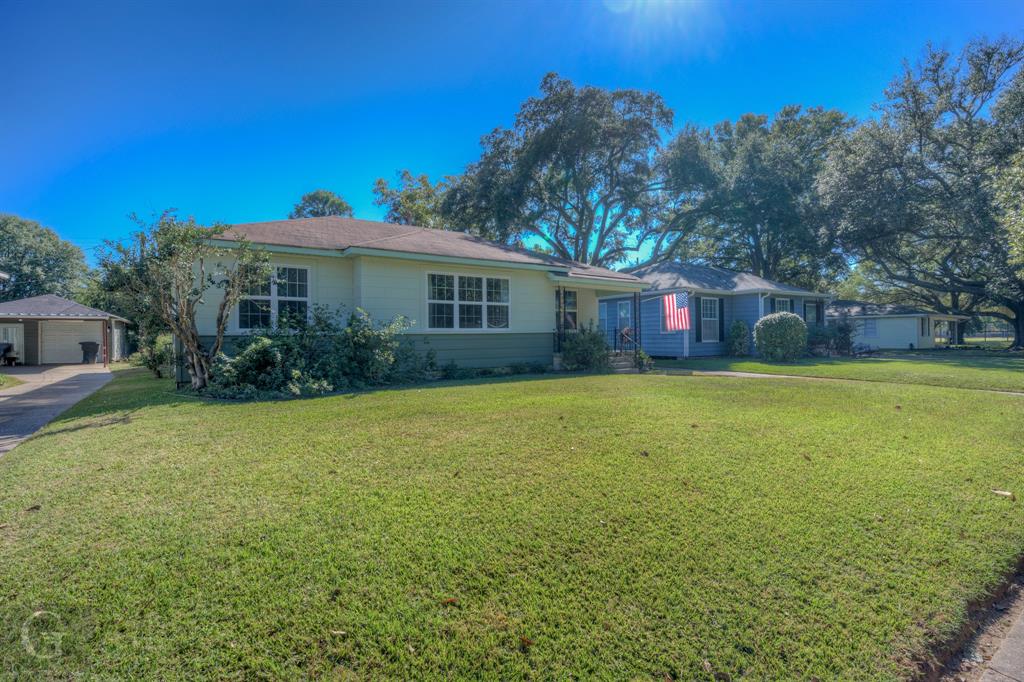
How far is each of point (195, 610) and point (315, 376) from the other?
714 cm

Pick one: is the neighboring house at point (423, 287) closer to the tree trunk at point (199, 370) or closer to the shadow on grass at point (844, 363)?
the tree trunk at point (199, 370)

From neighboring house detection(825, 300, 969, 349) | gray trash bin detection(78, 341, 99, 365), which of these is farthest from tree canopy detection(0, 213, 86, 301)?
neighboring house detection(825, 300, 969, 349)

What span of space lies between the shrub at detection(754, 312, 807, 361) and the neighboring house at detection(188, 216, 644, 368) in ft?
19.1

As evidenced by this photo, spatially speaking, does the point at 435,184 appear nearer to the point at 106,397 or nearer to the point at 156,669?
the point at 106,397

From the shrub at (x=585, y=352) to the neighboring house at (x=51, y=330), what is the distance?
2034 centimetres

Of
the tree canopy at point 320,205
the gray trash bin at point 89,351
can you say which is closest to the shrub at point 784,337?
the gray trash bin at point 89,351

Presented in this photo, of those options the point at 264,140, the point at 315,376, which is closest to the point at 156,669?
the point at 315,376

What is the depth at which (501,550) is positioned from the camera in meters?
2.85

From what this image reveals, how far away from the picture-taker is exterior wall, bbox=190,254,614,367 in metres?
11.0

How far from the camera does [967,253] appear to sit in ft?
81.7

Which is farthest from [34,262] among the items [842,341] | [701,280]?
[842,341]

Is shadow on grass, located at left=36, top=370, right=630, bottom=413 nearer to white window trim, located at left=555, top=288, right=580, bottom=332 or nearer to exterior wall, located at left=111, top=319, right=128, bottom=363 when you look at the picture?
white window trim, located at left=555, top=288, right=580, bottom=332

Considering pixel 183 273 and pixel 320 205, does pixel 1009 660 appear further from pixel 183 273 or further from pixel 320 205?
pixel 320 205

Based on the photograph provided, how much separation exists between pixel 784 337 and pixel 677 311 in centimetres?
490
